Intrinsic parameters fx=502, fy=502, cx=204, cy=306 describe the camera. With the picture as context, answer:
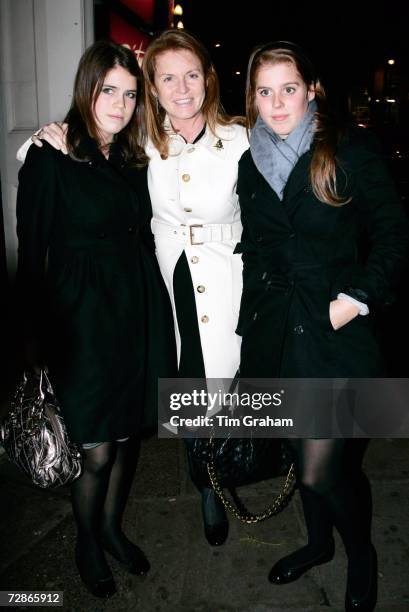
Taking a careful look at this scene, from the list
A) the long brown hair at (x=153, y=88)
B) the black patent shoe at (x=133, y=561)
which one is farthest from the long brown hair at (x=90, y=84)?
the black patent shoe at (x=133, y=561)

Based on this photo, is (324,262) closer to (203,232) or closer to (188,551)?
(203,232)

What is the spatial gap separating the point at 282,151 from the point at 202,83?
71 centimetres

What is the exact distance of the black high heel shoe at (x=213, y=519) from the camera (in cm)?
265

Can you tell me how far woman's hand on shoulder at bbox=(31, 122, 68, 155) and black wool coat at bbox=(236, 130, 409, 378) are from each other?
34.0 inches

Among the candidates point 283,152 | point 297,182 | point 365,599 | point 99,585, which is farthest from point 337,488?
point 283,152

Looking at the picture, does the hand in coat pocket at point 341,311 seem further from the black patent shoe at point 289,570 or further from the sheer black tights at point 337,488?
the black patent shoe at point 289,570

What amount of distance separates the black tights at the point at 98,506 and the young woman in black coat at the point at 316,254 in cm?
83

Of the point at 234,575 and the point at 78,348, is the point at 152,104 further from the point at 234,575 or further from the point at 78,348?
the point at 234,575

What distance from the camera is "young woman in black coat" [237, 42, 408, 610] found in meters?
1.96

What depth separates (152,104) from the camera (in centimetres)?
256

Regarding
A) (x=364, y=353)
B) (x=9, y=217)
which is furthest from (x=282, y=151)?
(x=9, y=217)

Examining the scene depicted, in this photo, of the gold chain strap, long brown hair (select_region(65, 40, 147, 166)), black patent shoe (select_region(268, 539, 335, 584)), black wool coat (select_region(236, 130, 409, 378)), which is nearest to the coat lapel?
black wool coat (select_region(236, 130, 409, 378))

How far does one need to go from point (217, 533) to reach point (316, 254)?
1.59 meters

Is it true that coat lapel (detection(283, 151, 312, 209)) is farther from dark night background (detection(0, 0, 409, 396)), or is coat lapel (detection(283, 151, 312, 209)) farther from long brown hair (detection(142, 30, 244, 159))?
dark night background (detection(0, 0, 409, 396))
